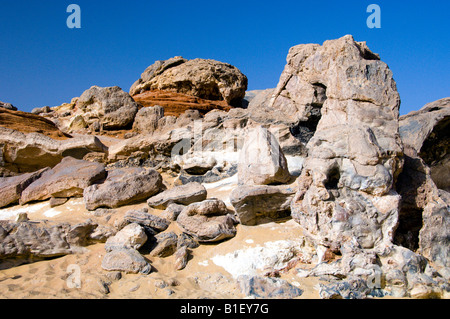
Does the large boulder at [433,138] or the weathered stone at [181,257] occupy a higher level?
the large boulder at [433,138]

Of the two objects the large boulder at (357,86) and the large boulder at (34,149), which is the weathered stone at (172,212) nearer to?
the large boulder at (357,86)

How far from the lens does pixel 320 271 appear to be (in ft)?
12.0

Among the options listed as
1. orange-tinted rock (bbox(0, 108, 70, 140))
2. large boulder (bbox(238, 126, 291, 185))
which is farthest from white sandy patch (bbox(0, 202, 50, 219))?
large boulder (bbox(238, 126, 291, 185))

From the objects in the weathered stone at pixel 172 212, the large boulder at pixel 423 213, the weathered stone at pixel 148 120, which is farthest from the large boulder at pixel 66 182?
the large boulder at pixel 423 213

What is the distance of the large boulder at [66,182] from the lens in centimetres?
628

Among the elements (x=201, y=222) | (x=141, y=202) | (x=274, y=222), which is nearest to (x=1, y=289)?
(x=201, y=222)

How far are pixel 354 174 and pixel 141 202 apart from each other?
3428 mm

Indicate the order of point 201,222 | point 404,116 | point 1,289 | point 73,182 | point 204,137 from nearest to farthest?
point 1,289, point 201,222, point 73,182, point 404,116, point 204,137

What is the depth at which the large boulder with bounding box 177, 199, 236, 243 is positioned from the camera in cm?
449

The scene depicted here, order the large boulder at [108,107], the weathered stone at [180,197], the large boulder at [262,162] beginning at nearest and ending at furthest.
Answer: the large boulder at [262,162]
the weathered stone at [180,197]
the large boulder at [108,107]

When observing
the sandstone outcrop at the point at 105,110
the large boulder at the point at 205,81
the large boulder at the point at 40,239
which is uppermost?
the large boulder at the point at 205,81

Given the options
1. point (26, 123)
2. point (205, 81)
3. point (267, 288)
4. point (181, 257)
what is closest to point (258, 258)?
point (267, 288)

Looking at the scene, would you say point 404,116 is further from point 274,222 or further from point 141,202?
point 141,202

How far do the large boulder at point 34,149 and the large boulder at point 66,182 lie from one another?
130cm
